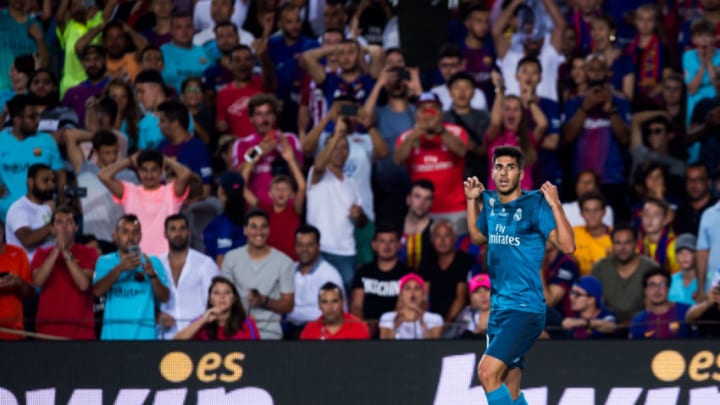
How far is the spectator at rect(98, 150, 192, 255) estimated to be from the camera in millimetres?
12969

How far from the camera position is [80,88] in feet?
49.2

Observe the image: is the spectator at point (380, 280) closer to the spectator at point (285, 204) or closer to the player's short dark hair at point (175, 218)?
the spectator at point (285, 204)

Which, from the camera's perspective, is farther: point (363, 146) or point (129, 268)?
point (363, 146)

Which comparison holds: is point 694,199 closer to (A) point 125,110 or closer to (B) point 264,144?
(B) point 264,144

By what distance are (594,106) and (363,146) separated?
2.39m

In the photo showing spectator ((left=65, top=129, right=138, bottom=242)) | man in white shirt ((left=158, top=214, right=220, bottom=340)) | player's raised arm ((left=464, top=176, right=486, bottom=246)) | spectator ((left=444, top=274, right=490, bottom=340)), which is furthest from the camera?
spectator ((left=65, top=129, right=138, bottom=242))

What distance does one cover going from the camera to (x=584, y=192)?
1373cm

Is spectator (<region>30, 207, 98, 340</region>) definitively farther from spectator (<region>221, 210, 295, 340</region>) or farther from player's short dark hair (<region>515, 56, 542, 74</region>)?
player's short dark hair (<region>515, 56, 542, 74</region>)

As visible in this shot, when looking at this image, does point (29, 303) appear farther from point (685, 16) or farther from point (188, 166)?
point (685, 16)

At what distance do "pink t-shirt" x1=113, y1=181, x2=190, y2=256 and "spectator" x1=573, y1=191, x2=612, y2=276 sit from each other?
11.9 feet

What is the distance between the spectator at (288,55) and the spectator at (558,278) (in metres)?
3.61

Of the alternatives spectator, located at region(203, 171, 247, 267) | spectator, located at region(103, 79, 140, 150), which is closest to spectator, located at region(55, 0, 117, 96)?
spectator, located at region(103, 79, 140, 150)

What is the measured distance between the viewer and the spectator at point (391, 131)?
14.0 metres

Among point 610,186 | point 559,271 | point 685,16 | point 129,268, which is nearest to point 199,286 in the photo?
point 129,268
